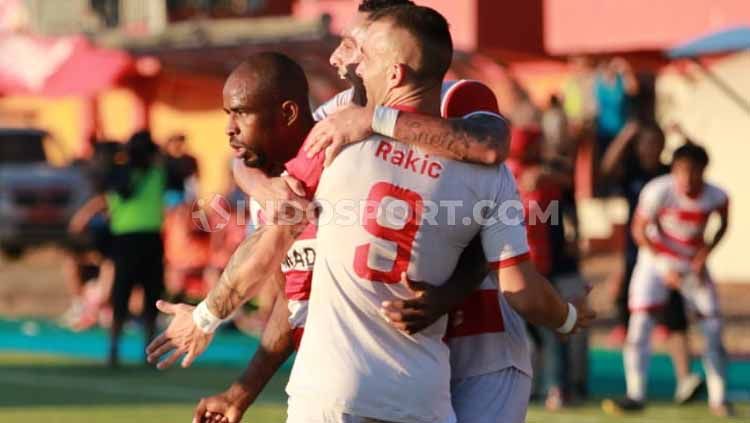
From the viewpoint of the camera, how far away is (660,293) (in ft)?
48.4

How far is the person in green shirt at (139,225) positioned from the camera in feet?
59.7

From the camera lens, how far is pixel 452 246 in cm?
568

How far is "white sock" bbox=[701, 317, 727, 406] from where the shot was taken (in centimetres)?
1417

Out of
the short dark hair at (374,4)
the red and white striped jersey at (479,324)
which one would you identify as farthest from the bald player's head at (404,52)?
the short dark hair at (374,4)

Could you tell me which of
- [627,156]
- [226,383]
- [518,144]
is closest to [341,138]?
[518,144]

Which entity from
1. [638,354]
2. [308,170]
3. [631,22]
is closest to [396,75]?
[308,170]

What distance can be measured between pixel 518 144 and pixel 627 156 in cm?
284

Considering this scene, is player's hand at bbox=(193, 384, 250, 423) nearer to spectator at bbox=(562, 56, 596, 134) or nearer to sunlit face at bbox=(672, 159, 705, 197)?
sunlit face at bbox=(672, 159, 705, 197)

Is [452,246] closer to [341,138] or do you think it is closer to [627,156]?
[341,138]

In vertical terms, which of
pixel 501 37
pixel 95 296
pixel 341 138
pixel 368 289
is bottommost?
pixel 95 296

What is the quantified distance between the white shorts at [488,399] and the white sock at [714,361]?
815 cm

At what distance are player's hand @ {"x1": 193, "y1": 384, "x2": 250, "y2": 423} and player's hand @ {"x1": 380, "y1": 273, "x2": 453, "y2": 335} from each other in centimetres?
74

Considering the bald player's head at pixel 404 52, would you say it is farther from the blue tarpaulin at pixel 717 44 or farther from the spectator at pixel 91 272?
the spectator at pixel 91 272

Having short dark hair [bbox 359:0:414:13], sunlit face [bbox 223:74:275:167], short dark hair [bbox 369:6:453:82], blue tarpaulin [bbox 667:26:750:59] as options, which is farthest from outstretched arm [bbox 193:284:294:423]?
blue tarpaulin [bbox 667:26:750:59]
